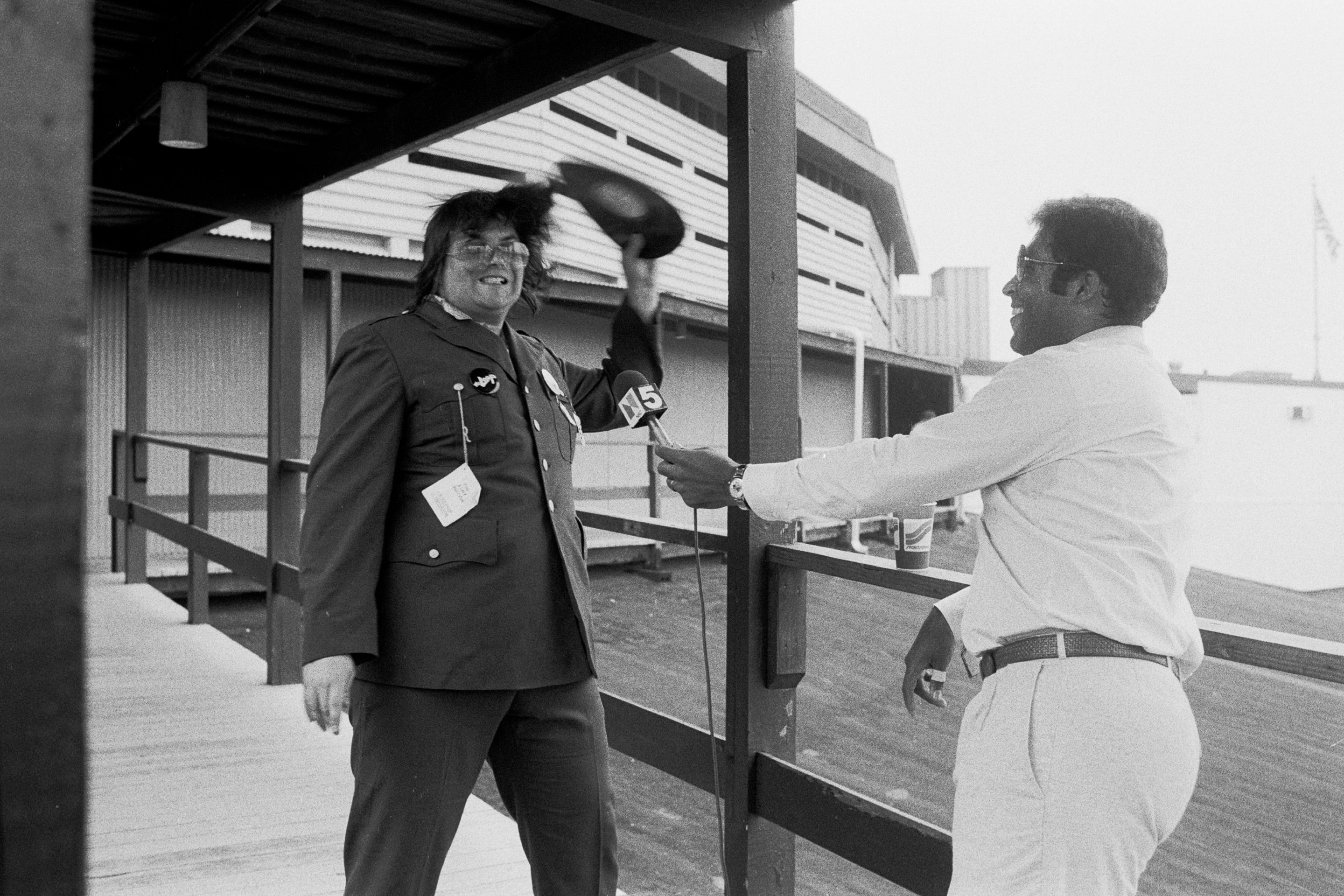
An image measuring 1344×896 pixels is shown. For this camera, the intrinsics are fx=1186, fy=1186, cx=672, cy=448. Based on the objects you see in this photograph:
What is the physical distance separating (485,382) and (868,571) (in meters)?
1.06

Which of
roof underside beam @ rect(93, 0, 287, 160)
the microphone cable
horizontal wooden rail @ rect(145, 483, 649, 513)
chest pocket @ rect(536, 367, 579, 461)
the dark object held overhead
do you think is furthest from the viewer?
horizontal wooden rail @ rect(145, 483, 649, 513)

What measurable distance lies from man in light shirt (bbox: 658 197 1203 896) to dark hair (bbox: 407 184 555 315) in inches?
43.2

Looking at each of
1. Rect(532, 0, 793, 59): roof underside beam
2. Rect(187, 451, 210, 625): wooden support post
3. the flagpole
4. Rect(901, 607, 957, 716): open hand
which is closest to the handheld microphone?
Rect(901, 607, 957, 716): open hand

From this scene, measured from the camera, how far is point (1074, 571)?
1.84 metres

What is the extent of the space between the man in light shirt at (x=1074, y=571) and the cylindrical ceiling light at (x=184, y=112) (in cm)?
384

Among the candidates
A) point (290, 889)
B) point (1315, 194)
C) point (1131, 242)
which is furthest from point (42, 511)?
point (1315, 194)

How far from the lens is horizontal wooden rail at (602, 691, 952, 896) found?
270cm

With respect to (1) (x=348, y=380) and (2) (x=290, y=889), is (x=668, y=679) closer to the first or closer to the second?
(2) (x=290, y=889)

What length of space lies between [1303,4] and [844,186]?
21.8 meters

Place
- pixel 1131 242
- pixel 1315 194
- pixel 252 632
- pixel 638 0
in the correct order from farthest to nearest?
pixel 1315 194 → pixel 252 632 → pixel 638 0 → pixel 1131 242

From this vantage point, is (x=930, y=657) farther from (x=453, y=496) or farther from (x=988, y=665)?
(x=453, y=496)

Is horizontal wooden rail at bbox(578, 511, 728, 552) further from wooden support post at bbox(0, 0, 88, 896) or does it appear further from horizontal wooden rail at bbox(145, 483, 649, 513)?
horizontal wooden rail at bbox(145, 483, 649, 513)

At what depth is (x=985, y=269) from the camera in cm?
4503

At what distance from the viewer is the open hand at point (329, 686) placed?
2.31 metres
